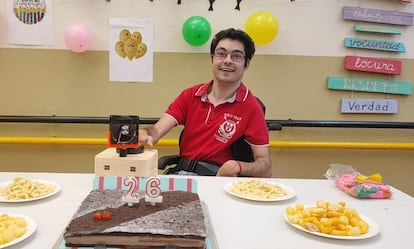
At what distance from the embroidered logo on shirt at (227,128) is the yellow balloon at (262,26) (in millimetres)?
778

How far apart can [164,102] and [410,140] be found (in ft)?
6.24

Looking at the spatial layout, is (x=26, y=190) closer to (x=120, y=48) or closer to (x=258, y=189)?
(x=258, y=189)

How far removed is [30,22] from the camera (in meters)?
2.56

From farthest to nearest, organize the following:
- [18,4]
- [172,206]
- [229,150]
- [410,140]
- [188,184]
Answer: [410,140] → [18,4] → [229,150] → [188,184] → [172,206]

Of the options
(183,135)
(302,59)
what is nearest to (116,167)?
(183,135)

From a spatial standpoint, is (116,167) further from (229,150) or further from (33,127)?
(33,127)

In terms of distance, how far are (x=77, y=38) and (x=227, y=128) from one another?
1238mm

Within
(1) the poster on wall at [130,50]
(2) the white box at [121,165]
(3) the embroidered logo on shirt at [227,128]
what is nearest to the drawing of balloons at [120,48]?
(1) the poster on wall at [130,50]

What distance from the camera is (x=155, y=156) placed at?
1.49 m

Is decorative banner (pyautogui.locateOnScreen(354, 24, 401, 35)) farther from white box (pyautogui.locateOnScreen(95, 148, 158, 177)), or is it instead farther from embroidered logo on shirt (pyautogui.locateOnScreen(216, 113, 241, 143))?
white box (pyautogui.locateOnScreen(95, 148, 158, 177))

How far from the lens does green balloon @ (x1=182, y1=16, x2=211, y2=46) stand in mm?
2428

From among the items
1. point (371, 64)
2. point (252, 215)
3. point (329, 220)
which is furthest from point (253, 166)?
point (371, 64)

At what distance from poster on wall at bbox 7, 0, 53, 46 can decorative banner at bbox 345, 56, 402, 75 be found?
2136mm

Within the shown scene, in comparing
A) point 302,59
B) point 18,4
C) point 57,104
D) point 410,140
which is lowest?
point 410,140
